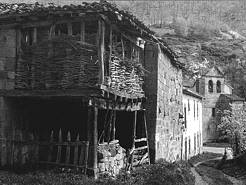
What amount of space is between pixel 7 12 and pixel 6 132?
13.1 feet

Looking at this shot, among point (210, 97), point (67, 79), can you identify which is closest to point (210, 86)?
point (210, 97)

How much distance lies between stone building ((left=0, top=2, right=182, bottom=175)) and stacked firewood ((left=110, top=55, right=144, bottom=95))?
0.11 ft

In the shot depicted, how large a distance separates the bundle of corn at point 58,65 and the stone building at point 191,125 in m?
17.7

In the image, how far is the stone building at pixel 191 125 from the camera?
94.6 ft

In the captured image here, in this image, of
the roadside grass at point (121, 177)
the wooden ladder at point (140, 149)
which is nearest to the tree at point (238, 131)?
the roadside grass at point (121, 177)

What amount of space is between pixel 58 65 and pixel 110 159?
376cm

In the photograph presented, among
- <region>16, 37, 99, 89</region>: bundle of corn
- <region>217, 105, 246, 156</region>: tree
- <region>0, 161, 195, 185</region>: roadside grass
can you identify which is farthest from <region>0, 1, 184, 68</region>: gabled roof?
<region>217, 105, 246, 156</region>: tree

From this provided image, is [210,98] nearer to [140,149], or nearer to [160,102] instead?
[160,102]

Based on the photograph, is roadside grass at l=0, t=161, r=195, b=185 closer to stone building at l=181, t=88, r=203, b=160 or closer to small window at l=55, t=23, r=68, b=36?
small window at l=55, t=23, r=68, b=36

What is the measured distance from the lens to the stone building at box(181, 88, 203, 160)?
2883 cm

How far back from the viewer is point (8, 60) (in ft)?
39.7

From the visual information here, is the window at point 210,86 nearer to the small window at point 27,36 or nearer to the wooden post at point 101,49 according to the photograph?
the small window at point 27,36

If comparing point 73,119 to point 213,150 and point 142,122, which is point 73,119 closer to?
point 142,122

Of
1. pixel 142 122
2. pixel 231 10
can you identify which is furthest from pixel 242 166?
pixel 231 10
